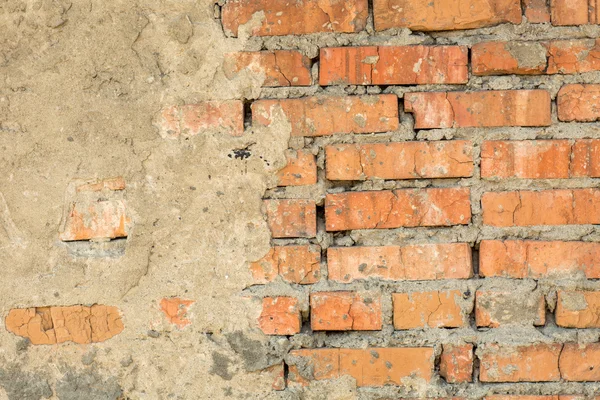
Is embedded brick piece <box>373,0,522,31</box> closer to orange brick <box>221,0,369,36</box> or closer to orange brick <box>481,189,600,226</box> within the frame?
orange brick <box>221,0,369,36</box>

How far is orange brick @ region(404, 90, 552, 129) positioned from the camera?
55.9 inches

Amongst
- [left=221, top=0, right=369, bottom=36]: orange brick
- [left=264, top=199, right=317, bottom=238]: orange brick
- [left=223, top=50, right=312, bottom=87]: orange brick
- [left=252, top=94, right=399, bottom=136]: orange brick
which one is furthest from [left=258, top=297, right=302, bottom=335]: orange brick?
[left=221, top=0, right=369, bottom=36]: orange brick

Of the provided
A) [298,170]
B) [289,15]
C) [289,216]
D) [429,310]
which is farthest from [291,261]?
[289,15]

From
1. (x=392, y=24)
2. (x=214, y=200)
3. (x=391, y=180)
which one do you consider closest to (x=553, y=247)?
(x=391, y=180)

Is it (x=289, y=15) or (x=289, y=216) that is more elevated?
(x=289, y=15)

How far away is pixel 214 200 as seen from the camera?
143cm

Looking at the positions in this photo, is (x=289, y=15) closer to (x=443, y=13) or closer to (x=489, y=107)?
(x=443, y=13)

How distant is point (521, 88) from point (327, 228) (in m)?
0.57

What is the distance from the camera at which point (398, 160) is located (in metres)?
1.42

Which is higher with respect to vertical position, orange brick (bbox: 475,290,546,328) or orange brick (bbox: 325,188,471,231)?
orange brick (bbox: 325,188,471,231)

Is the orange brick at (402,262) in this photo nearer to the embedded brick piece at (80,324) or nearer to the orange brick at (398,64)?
the orange brick at (398,64)

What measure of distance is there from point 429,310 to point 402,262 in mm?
131

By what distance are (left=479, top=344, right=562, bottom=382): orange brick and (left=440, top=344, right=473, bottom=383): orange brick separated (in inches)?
1.1

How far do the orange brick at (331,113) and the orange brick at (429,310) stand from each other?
1.36ft
